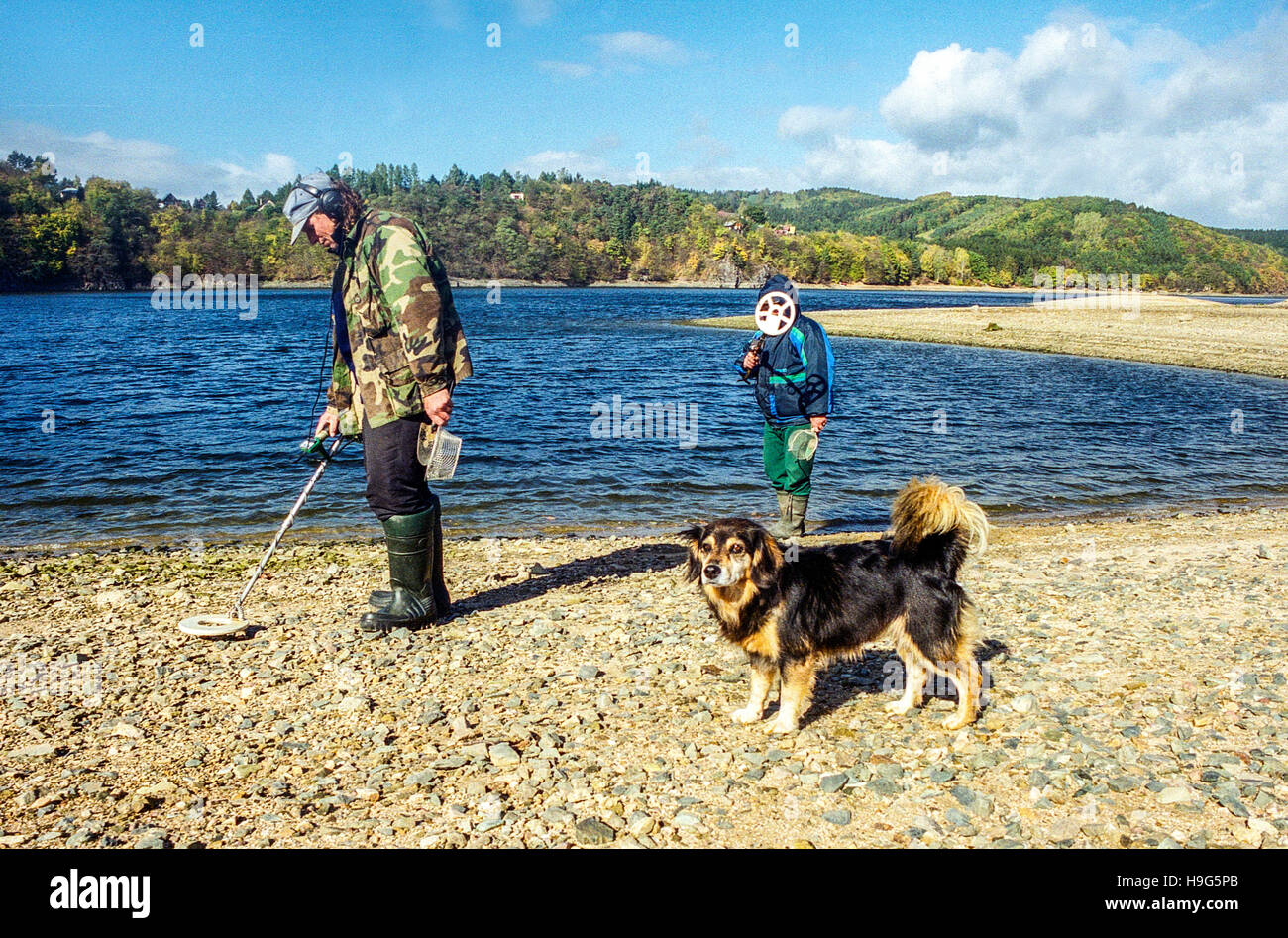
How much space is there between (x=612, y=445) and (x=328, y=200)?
13.1m

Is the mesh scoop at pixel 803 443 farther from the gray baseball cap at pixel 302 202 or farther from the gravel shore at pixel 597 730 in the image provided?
the gray baseball cap at pixel 302 202

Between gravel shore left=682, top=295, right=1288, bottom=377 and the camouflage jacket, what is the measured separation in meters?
37.6

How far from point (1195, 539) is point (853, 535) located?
4.65 metres

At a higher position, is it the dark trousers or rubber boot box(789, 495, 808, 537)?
the dark trousers

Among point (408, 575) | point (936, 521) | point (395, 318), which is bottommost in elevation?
point (408, 575)

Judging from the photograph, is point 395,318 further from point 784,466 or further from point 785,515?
point 785,515

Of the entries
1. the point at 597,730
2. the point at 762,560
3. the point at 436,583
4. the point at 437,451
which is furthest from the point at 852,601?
the point at 436,583

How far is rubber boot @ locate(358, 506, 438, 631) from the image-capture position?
23.2ft

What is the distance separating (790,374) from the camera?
8.45 meters

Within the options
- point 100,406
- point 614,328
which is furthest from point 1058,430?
point 614,328

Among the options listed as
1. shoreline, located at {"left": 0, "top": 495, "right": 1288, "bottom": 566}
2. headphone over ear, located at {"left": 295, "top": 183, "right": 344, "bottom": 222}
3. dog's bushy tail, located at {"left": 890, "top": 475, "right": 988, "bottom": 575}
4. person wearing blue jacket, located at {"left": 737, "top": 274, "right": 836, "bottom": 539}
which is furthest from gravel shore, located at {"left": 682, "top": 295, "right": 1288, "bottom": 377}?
headphone over ear, located at {"left": 295, "top": 183, "right": 344, "bottom": 222}
